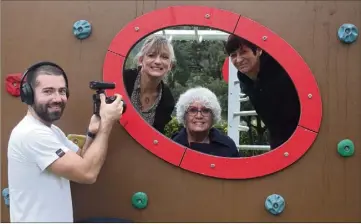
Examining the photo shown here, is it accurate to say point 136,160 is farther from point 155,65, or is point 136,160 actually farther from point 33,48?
point 33,48

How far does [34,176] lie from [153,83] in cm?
73

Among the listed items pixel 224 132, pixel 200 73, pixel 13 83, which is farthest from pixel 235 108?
pixel 13 83

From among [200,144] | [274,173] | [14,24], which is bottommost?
[274,173]

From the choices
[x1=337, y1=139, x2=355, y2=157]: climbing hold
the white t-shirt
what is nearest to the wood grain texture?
[x1=337, y1=139, x2=355, y2=157]: climbing hold

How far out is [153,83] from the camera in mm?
2232

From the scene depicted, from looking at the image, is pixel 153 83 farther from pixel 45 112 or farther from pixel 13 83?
pixel 13 83

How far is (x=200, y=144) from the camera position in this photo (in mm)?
2197

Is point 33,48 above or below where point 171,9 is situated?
below

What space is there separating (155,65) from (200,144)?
439 millimetres

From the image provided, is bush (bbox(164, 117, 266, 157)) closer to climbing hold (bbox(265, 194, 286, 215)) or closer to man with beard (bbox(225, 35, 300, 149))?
man with beard (bbox(225, 35, 300, 149))

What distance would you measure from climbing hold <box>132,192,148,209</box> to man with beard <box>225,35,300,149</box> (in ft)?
2.15

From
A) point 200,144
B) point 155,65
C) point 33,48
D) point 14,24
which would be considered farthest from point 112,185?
point 14,24

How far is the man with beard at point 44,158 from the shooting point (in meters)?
1.80

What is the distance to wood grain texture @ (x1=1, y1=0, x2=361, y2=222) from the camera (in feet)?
7.07
